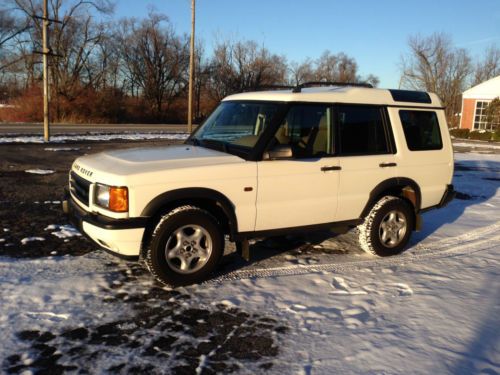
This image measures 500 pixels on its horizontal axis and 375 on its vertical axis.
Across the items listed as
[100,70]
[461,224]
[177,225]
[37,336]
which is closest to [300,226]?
[177,225]

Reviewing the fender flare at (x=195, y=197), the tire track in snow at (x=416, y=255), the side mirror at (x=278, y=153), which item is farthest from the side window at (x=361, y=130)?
the fender flare at (x=195, y=197)

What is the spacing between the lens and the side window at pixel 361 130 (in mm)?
5258

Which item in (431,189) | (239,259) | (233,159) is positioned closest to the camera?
(233,159)

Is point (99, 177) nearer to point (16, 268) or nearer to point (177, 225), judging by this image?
point (177, 225)

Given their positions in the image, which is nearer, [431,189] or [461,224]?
[431,189]

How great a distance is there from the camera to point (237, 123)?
215 inches

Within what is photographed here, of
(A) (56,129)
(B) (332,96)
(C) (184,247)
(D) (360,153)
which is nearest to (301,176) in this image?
(D) (360,153)

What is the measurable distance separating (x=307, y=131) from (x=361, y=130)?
2.59 ft

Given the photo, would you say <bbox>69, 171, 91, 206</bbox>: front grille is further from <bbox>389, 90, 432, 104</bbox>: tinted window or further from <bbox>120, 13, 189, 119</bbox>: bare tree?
<bbox>120, 13, 189, 119</bbox>: bare tree

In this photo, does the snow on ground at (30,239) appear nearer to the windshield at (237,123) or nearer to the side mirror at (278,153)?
the windshield at (237,123)

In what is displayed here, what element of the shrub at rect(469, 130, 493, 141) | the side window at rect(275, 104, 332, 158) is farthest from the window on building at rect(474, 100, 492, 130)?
the side window at rect(275, 104, 332, 158)

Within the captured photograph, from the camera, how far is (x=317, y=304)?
4211 millimetres

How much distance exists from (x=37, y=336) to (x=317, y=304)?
2378mm

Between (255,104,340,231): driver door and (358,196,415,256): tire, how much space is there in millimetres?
646
